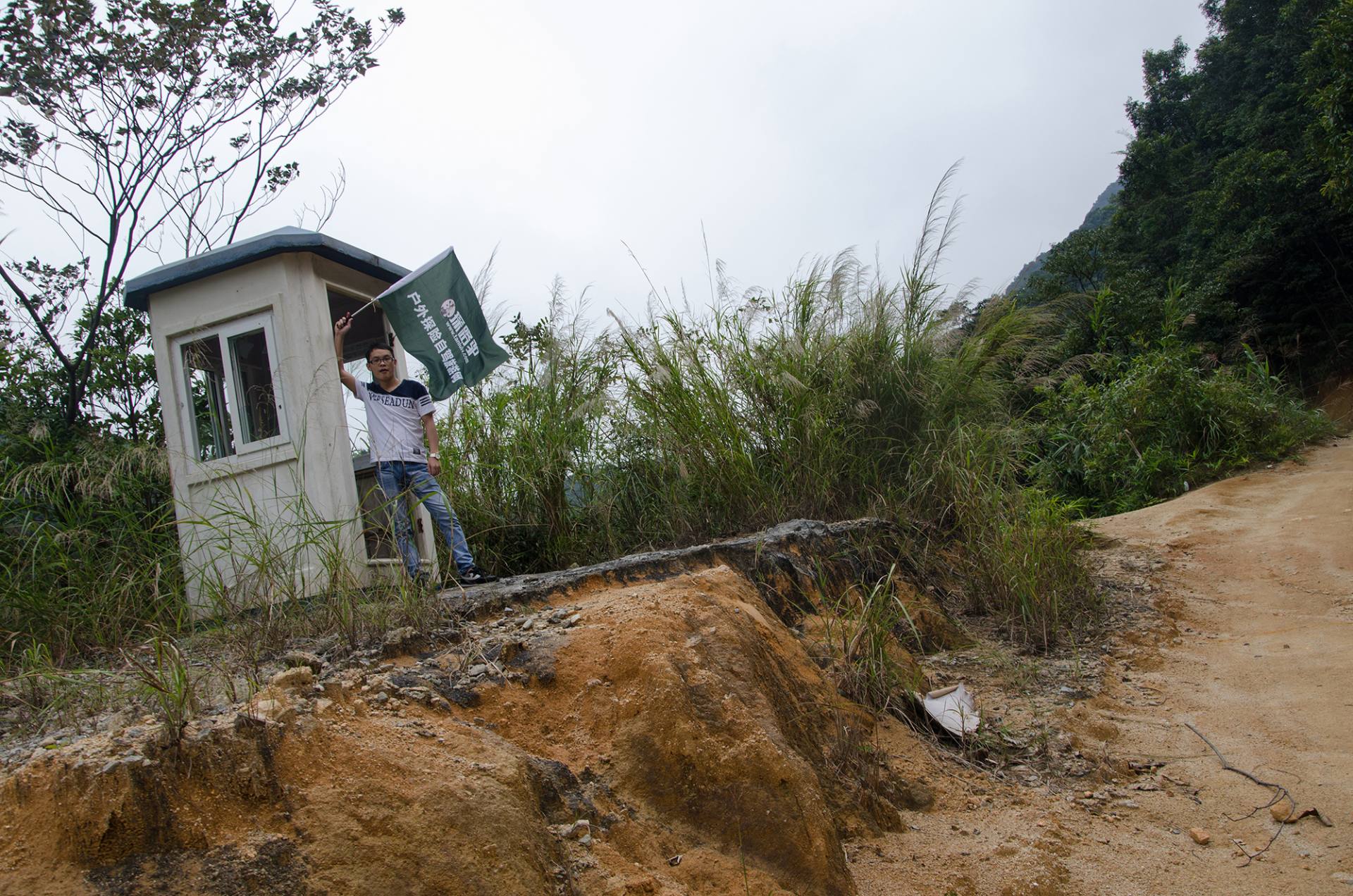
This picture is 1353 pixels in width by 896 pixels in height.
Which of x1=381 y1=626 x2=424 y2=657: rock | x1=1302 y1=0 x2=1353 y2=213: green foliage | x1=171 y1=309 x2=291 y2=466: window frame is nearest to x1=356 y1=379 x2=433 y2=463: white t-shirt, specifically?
x1=171 y1=309 x2=291 y2=466: window frame

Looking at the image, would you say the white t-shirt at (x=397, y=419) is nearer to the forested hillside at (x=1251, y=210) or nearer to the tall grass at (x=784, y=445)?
the tall grass at (x=784, y=445)

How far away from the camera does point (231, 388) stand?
14.9 feet

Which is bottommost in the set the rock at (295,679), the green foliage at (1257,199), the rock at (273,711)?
the rock at (273,711)

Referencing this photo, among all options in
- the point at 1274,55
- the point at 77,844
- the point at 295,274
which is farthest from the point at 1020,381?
the point at 1274,55

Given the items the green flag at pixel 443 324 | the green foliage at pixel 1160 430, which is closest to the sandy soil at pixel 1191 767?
the green foliage at pixel 1160 430

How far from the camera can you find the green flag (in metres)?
4.82

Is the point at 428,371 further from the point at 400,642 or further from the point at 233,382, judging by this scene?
the point at 400,642

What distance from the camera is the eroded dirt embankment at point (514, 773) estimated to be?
1699 mm

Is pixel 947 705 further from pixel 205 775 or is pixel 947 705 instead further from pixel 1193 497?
pixel 1193 497

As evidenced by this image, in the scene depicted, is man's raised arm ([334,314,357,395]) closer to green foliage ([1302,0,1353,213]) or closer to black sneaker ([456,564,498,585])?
black sneaker ([456,564,498,585])

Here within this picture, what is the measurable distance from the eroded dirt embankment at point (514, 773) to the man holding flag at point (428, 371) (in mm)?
1443

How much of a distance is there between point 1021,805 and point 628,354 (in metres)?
3.40

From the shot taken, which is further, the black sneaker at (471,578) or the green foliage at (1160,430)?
the green foliage at (1160,430)

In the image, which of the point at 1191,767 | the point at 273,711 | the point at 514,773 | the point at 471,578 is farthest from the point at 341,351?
the point at 1191,767
